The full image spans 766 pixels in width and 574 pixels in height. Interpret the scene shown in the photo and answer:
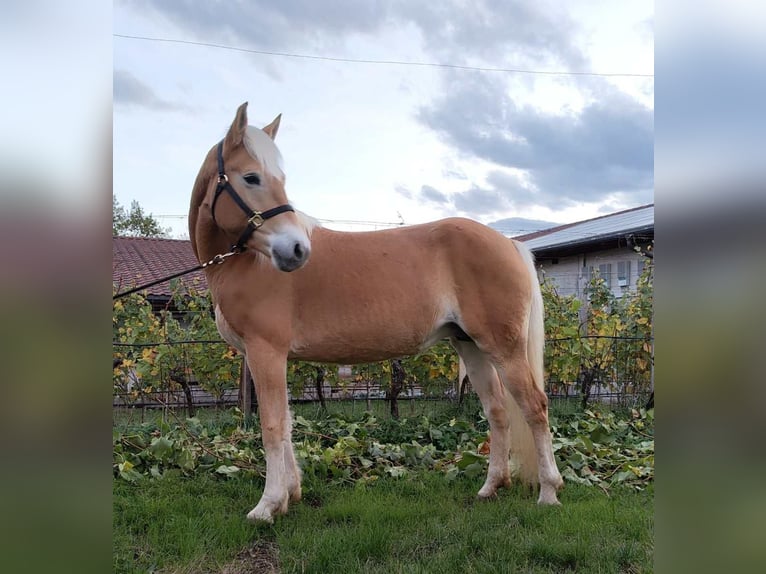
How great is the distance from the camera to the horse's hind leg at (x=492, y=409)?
3660mm

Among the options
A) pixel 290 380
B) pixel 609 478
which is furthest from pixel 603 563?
Answer: pixel 290 380

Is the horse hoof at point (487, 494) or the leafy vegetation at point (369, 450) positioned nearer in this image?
the horse hoof at point (487, 494)

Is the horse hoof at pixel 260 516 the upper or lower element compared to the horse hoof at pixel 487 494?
upper

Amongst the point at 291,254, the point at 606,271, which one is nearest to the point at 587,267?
the point at 606,271

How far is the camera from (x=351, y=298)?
3.38 m

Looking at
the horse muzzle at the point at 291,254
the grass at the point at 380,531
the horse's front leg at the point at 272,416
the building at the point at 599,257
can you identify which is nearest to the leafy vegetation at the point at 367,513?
the grass at the point at 380,531

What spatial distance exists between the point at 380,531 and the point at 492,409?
136cm

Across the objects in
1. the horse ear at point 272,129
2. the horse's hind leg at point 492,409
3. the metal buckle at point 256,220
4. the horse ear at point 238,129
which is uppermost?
the horse ear at point 272,129

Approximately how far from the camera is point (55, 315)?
66cm

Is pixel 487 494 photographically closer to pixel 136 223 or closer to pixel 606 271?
pixel 606 271

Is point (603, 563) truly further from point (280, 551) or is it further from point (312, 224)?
point (312, 224)

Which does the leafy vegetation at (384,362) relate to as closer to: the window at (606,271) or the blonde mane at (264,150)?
the blonde mane at (264,150)

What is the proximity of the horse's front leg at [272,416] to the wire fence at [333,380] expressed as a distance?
8.81 feet

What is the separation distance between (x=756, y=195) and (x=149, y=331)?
6728 mm
